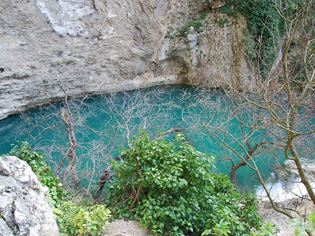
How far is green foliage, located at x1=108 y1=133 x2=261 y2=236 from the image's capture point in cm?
387

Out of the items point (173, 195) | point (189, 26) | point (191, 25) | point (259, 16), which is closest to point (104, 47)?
point (189, 26)

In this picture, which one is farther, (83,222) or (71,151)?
(71,151)

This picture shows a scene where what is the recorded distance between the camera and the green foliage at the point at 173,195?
12.7 feet

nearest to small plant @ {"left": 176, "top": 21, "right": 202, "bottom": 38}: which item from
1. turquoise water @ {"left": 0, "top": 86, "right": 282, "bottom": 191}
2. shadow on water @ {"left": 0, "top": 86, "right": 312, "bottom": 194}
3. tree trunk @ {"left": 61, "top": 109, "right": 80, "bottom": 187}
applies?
turquoise water @ {"left": 0, "top": 86, "right": 282, "bottom": 191}

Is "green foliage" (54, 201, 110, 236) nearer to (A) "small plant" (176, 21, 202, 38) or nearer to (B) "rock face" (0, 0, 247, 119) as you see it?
(B) "rock face" (0, 0, 247, 119)

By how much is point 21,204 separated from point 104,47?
12.5m

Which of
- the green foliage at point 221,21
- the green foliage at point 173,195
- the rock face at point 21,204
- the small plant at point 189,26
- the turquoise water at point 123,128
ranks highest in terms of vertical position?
the green foliage at point 221,21

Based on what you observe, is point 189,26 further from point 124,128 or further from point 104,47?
point 124,128

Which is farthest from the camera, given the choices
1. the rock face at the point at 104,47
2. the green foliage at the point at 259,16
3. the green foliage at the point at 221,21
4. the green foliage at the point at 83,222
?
the green foliage at the point at 221,21

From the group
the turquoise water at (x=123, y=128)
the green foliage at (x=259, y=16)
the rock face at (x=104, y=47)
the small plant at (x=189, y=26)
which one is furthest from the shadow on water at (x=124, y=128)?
the small plant at (x=189, y=26)

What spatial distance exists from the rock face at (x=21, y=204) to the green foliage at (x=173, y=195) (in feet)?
5.15

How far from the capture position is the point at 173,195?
171 inches

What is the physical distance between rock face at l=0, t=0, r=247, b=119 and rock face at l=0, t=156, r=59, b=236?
746cm

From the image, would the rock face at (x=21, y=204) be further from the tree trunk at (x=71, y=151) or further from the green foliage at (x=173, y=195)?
the tree trunk at (x=71, y=151)
